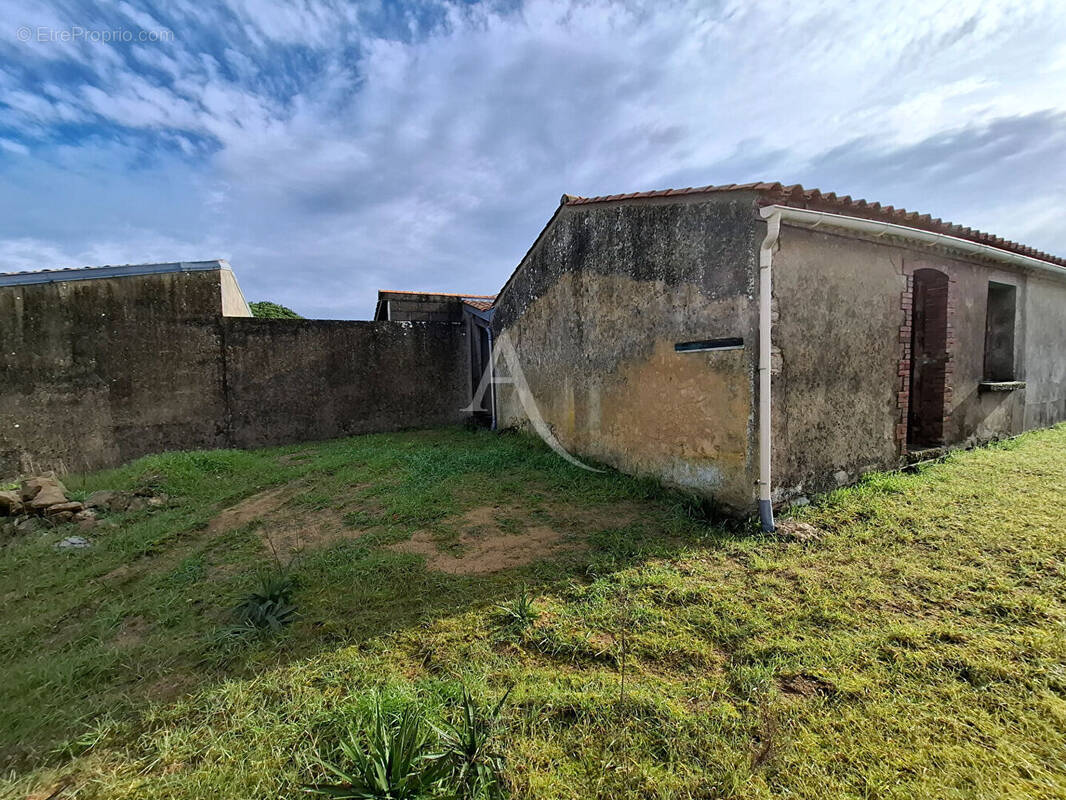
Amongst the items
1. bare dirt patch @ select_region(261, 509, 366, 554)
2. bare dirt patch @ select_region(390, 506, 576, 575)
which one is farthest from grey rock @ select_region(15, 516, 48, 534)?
bare dirt patch @ select_region(390, 506, 576, 575)

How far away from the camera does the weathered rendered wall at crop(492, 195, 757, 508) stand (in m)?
4.30

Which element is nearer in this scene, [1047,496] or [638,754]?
[638,754]

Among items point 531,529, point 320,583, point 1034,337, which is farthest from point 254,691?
point 1034,337

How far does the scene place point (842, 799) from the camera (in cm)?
173

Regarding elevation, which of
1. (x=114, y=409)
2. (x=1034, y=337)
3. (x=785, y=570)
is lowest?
(x=785, y=570)

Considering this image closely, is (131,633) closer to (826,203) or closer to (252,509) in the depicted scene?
(252,509)

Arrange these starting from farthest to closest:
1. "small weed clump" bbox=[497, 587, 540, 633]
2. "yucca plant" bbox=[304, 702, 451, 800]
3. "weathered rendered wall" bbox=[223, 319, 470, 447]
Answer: "weathered rendered wall" bbox=[223, 319, 470, 447] → "small weed clump" bbox=[497, 587, 540, 633] → "yucca plant" bbox=[304, 702, 451, 800]

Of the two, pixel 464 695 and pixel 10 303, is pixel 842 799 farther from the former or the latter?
pixel 10 303

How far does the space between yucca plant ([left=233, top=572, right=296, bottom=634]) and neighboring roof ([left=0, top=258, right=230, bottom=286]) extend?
Result: 299 inches

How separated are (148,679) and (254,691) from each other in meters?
0.75

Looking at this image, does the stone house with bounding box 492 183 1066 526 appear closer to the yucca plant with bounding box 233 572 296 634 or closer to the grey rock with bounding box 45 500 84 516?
the yucca plant with bounding box 233 572 296 634

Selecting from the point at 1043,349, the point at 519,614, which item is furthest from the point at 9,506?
the point at 1043,349

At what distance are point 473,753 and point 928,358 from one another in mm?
7302

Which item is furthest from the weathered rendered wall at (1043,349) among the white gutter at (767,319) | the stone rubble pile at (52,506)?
the stone rubble pile at (52,506)
